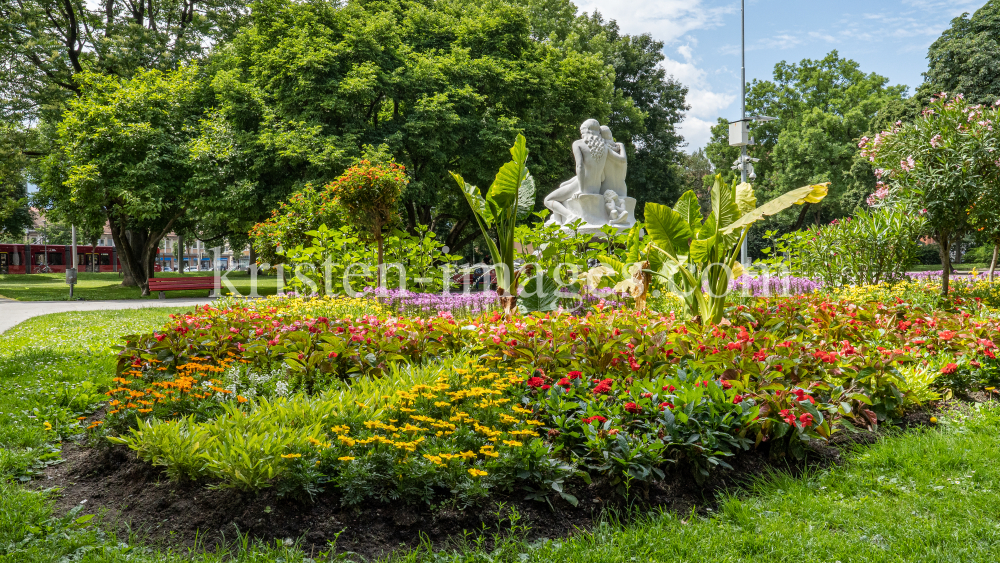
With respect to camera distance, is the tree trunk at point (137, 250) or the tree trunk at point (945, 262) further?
the tree trunk at point (137, 250)

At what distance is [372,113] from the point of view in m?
19.2

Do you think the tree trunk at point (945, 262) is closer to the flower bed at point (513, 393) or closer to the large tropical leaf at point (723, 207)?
the flower bed at point (513, 393)

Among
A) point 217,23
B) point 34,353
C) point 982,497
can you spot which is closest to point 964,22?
point 982,497

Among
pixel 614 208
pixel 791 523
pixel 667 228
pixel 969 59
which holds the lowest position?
pixel 791 523

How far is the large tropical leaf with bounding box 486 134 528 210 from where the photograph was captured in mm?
6926

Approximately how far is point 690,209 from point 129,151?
1718cm

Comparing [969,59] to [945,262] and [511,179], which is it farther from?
[511,179]

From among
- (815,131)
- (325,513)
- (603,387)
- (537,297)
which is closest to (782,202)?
(537,297)

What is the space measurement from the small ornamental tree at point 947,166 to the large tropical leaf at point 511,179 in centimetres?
606

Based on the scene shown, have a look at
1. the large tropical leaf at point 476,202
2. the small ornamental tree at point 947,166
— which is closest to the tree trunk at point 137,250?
the large tropical leaf at point 476,202

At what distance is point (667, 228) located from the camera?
606 centimetres

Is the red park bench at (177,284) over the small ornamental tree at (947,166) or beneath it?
beneath

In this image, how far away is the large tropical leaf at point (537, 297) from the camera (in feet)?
23.4

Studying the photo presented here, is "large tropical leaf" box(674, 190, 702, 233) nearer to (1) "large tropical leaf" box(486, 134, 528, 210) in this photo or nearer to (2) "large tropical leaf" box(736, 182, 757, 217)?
(2) "large tropical leaf" box(736, 182, 757, 217)
